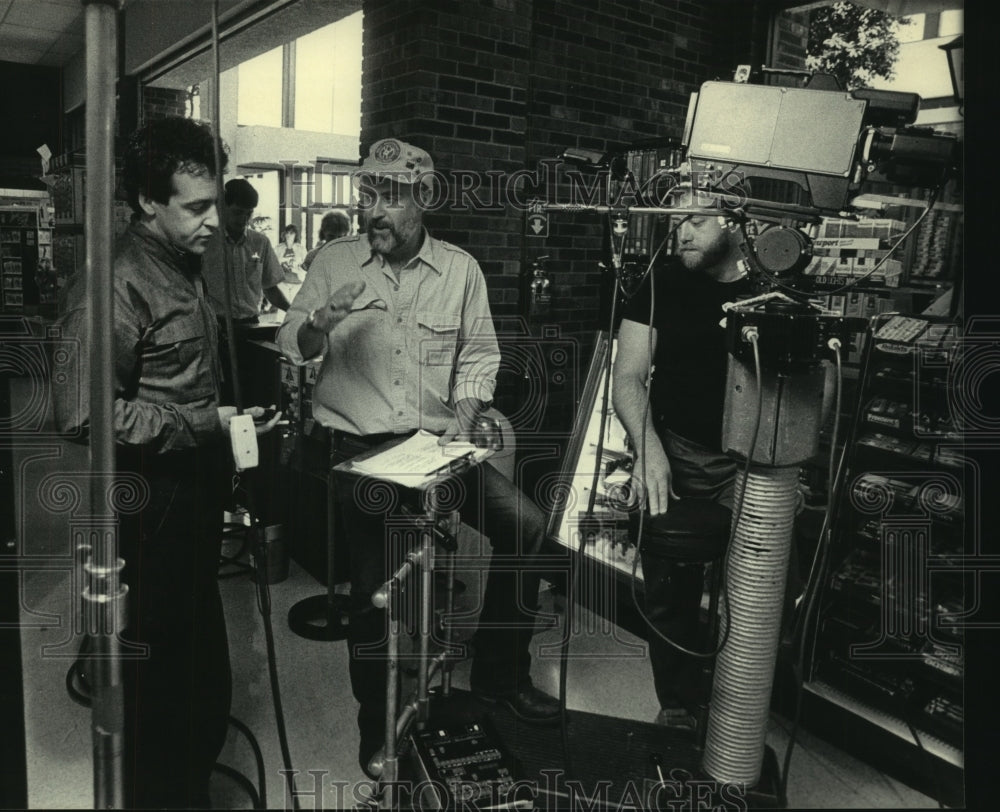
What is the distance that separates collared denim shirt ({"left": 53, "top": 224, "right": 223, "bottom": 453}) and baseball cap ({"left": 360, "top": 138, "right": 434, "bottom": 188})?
67 cm

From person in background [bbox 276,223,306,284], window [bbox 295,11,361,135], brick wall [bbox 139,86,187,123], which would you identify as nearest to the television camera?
window [bbox 295,11,361,135]

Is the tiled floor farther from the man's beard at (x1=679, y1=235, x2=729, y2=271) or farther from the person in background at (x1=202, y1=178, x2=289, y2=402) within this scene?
the man's beard at (x1=679, y1=235, x2=729, y2=271)

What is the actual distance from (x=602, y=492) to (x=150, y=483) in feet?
6.00

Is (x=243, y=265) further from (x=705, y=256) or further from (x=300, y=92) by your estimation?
(x=300, y=92)

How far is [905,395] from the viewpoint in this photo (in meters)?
2.42

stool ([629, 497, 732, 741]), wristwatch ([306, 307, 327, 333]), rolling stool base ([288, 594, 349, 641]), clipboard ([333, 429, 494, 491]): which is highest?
wristwatch ([306, 307, 327, 333])

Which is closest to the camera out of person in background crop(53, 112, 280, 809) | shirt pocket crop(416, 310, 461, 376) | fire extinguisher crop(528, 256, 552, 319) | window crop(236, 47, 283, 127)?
person in background crop(53, 112, 280, 809)

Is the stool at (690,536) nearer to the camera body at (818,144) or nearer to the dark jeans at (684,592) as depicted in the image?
the dark jeans at (684,592)

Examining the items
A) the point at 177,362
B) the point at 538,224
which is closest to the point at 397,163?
the point at 177,362

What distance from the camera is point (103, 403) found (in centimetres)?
114

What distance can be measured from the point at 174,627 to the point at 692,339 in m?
1.60

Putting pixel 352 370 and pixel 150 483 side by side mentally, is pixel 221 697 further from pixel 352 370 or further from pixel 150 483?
pixel 352 370

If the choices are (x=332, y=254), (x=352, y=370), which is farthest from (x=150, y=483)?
(x=332, y=254)

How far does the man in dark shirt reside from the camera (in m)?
2.28
